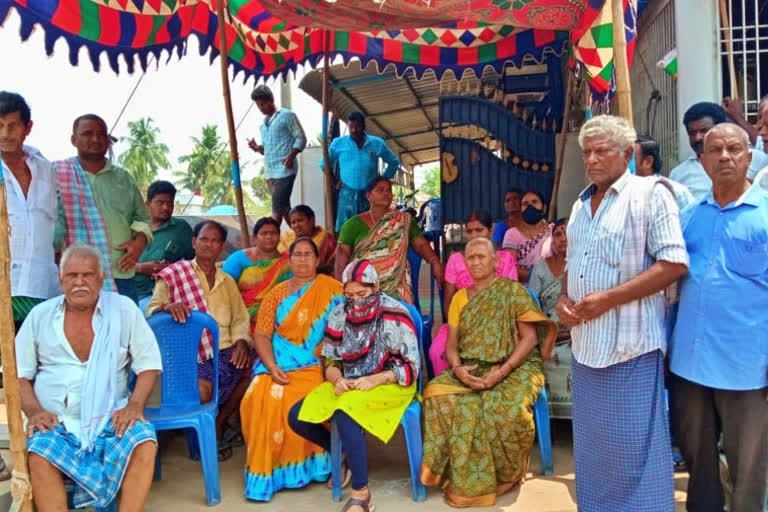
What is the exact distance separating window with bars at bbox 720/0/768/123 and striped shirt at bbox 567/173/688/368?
2604 millimetres

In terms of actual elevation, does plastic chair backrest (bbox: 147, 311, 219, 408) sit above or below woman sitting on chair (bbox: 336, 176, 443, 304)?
below

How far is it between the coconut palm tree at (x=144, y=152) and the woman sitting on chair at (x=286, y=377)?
4734 cm

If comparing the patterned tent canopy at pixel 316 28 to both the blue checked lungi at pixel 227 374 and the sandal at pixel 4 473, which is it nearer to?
the blue checked lungi at pixel 227 374

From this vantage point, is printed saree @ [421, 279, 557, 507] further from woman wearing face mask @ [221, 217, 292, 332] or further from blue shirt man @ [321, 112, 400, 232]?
blue shirt man @ [321, 112, 400, 232]

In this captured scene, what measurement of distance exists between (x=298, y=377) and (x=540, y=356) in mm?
1353

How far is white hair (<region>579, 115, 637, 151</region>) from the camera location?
2.43m

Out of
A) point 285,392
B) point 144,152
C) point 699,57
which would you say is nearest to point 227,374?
point 285,392

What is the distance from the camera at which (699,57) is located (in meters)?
4.39

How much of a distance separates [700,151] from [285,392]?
8.01ft

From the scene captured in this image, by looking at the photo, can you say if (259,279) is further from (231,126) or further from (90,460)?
A: (90,460)

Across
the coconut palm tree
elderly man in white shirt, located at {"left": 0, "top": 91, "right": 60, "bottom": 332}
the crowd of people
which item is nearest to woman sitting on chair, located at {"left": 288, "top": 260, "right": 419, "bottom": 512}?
the crowd of people

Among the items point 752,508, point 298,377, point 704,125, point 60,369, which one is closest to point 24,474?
point 60,369

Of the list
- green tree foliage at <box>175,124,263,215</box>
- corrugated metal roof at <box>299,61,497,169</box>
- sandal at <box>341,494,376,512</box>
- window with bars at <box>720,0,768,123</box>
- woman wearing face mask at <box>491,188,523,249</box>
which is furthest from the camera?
green tree foliage at <box>175,124,263,215</box>

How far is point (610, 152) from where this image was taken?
2453 mm
